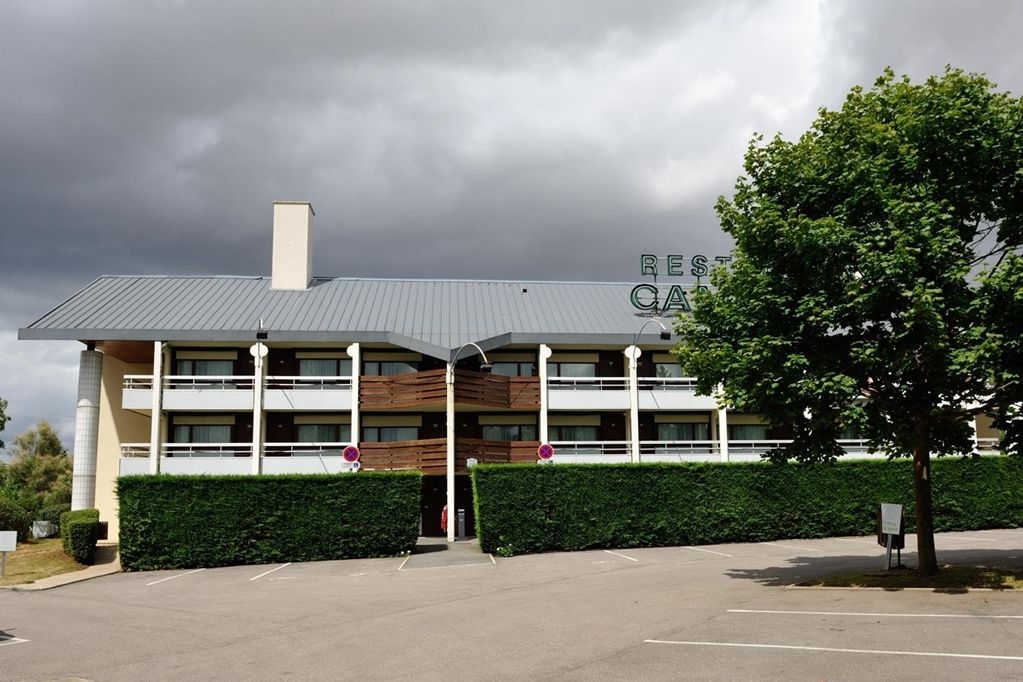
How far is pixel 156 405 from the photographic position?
3984cm

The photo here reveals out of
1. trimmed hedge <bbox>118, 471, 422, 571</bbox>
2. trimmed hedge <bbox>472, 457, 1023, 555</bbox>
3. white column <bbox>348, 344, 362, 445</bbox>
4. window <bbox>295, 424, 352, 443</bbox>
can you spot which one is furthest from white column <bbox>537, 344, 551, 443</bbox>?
trimmed hedge <bbox>118, 471, 422, 571</bbox>

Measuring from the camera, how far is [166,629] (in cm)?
1675

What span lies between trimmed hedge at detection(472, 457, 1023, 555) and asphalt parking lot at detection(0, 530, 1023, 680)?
3.94 metres

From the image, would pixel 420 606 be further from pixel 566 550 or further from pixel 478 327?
pixel 478 327

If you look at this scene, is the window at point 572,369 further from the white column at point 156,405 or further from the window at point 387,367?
the white column at point 156,405

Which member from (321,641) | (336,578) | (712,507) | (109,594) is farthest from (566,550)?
(321,641)

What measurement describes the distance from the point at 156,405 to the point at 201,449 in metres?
2.86

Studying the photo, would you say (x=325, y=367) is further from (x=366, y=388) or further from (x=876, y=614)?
(x=876, y=614)

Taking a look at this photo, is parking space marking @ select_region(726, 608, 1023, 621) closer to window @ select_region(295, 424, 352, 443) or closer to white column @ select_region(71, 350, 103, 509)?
window @ select_region(295, 424, 352, 443)

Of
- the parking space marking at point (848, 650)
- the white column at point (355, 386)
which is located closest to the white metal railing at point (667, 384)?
the white column at point (355, 386)

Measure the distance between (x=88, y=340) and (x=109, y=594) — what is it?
19.5 meters

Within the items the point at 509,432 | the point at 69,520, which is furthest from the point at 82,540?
the point at 509,432

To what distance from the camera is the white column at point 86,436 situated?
39.5 meters

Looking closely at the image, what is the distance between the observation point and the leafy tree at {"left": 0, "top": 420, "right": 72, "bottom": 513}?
57350 millimetres
